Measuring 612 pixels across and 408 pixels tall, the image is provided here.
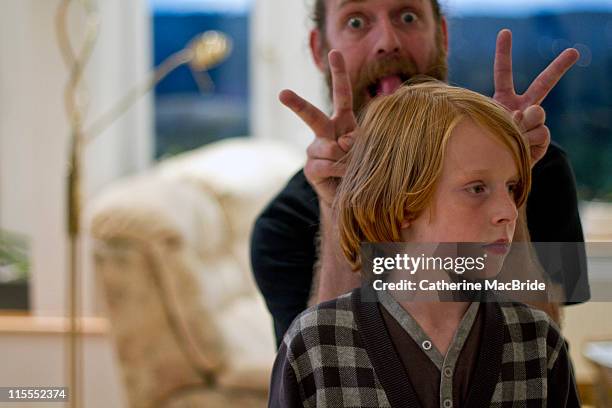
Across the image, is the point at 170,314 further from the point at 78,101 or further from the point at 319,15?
the point at 319,15

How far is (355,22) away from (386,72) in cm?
5

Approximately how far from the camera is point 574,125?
169 centimetres

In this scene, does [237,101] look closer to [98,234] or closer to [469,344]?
[98,234]

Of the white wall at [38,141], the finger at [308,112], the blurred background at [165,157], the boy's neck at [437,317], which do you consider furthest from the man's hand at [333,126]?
the white wall at [38,141]

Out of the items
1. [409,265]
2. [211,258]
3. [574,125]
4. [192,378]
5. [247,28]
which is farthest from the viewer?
[247,28]

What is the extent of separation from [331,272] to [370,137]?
11cm

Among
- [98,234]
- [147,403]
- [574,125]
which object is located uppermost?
[574,125]

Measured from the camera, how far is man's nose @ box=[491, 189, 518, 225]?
1.92 ft

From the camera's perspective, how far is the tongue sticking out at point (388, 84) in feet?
2.32

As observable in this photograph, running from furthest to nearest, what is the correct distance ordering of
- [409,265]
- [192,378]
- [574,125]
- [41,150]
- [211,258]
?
[41,150] → [211,258] → [192,378] → [574,125] → [409,265]

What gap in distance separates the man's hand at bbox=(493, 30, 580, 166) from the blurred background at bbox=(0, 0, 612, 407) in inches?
8.0

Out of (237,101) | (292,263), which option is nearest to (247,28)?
(237,101)

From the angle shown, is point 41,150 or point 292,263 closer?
point 292,263

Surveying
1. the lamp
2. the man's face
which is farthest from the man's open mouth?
the lamp
